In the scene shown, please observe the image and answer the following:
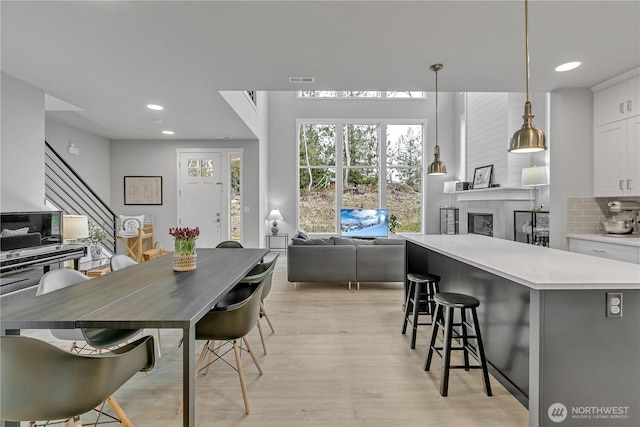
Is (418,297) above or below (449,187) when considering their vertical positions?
below

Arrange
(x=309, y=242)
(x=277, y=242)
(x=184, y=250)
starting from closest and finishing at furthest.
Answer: (x=184, y=250) → (x=309, y=242) → (x=277, y=242)

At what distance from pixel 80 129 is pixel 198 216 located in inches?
101

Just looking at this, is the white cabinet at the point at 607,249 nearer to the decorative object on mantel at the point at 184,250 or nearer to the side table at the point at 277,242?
the decorative object on mantel at the point at 184,250

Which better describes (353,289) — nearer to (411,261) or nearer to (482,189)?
(411,261)

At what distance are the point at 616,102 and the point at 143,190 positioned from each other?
7668mm

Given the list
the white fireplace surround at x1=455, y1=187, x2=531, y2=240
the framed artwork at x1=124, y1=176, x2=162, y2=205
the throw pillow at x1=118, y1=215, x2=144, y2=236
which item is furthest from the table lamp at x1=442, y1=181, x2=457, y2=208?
the throw pillow at x1=118, y1=215, x2=144, y2=236

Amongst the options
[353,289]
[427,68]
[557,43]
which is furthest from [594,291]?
[353,289]

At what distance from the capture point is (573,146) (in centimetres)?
363

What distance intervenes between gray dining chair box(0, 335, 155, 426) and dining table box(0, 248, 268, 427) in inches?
7.3

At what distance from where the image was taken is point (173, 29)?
2.31m

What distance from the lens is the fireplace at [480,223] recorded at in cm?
642

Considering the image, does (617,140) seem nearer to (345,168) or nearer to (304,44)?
(304,44)

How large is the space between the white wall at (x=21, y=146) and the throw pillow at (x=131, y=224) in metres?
2.89

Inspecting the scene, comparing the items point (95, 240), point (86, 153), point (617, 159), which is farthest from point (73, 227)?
point (617, 159)
